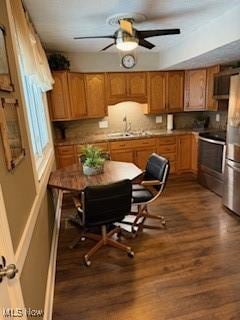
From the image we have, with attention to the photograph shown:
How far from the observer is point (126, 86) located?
4535mm

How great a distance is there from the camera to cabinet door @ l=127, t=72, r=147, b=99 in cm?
454

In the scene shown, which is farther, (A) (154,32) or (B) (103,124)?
(B) (103,124)

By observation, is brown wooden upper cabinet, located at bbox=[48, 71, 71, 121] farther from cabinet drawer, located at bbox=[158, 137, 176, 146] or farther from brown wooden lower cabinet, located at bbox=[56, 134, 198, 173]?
cabinet drawer, located at bbox=[158, 137, 176, 146]

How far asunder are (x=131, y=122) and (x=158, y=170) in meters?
2.33

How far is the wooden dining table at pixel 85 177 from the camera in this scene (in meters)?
2.44

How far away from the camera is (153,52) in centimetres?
460

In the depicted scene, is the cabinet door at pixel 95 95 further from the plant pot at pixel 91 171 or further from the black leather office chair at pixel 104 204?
the black leather office chair at pixel 104 204

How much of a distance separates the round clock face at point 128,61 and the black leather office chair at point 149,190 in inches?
93.3

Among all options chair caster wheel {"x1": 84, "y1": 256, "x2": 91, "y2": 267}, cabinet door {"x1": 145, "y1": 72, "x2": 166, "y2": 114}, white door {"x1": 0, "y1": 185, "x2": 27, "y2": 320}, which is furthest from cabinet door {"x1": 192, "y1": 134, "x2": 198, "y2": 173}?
white door {"x1": 0, "y1": 185, "x2": 27, "y2": 320}

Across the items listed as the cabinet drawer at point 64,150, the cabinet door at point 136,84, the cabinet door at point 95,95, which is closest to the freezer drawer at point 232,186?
the cabinet door at point 136,84

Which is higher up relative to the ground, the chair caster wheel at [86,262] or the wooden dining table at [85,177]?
the wooden dining table at [85,177]

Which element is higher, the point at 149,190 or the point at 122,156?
the point at 122,156

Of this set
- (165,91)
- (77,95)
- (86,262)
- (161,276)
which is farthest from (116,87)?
(161,276)

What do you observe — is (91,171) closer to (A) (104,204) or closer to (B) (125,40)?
(A) (104,204)
